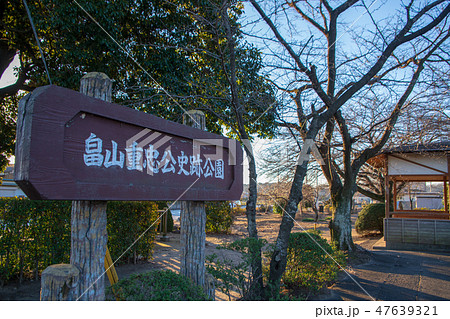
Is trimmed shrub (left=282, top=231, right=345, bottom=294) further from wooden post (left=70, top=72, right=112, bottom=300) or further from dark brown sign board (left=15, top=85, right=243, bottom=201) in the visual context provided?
wooden post (left=70, top=72, right=112, bottom=300)

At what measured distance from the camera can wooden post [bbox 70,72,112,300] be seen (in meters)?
1.91

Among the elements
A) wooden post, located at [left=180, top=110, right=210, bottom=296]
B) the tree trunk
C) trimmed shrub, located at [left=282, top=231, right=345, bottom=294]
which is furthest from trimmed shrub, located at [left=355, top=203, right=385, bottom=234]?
wooden post, located at [left=180, top=110, right=210, bottom=296]

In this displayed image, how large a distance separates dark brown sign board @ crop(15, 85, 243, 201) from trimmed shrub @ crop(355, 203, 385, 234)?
1242cm

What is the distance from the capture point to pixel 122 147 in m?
2.01

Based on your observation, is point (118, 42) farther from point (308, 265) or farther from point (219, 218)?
point (219, 218)

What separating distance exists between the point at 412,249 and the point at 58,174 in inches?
416

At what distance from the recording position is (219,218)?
12.6m

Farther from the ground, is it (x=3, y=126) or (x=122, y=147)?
(x=3, y=126)

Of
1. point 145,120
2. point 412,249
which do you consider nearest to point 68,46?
point 145,120

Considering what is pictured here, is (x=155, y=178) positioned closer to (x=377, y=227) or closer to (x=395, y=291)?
(x=395, y=291)

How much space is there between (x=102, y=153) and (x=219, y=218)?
1101 centimetres

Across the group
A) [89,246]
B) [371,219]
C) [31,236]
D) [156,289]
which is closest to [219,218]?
[371,219]

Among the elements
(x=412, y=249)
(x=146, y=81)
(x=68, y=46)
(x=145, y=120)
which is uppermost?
(x=68, y=46)

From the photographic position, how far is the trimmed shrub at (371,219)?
13086 millimetres
